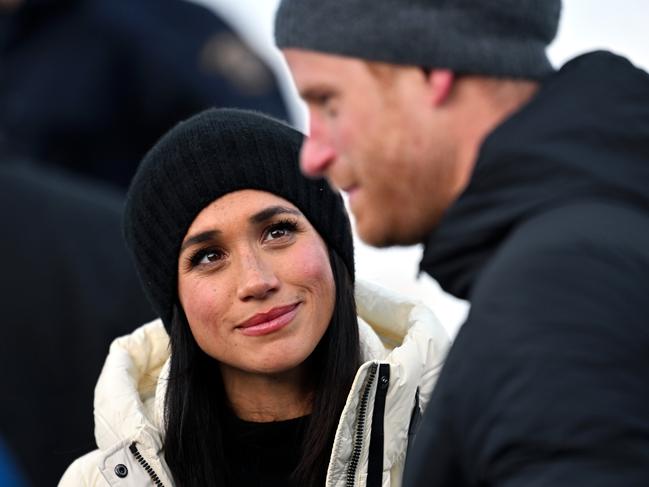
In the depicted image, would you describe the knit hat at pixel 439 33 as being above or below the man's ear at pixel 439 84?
above

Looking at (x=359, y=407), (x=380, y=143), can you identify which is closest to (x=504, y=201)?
(x=380, y=143)

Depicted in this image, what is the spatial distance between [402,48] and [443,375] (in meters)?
0.40

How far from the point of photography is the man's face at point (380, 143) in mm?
2037

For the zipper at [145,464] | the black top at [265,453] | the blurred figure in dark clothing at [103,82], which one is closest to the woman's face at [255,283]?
the black top at [265,453]

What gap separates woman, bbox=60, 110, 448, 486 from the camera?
3.09 m

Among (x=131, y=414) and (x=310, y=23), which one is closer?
(x=310, y=23)

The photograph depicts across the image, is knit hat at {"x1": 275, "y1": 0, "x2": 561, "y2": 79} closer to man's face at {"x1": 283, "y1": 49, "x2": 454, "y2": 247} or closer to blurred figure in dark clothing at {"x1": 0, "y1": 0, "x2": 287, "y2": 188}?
man's face at {"x1": 283, "y1": 49, "x2": 454, "y2": 247}

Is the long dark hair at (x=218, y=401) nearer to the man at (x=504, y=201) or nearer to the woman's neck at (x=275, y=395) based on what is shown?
the woman's neck at (x=275, y=395)

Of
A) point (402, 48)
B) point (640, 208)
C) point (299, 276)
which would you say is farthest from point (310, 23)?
point (299, 276)

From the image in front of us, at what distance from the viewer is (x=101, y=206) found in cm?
528

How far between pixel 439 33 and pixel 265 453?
4.37 ft

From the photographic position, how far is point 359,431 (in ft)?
10.0

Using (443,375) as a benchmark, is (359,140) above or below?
above

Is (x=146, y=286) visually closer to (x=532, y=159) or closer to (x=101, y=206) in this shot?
(x=532, y=159)
